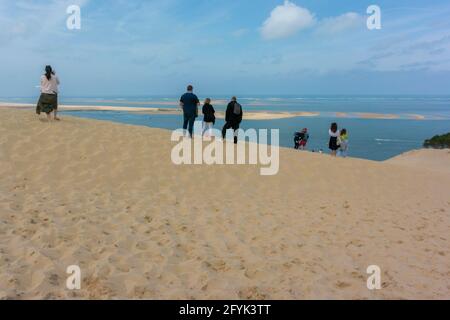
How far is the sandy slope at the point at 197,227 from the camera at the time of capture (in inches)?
174

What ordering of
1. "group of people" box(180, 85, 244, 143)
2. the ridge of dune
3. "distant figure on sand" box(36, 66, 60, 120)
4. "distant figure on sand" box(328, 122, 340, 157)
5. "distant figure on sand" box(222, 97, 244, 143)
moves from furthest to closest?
the ridge of dune → "distant figure on sand" box(328, 122, 340, 157) → "distant figure on sand" box(222, 97, 244, 143) → "group of people" box(180, 85, 244, 143) → "distant figure on sand" box(36, 66, 60, 120)

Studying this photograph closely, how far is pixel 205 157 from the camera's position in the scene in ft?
38.1

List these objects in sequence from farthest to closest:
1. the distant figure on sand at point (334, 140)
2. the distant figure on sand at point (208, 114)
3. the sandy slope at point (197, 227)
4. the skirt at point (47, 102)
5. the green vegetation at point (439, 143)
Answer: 1. the green vegetation at point (439, 143)
2. the distant figure on sand at point (334, 140)
3. the distant figure on sand at point (208, 114)
4. the skirt at point (47, 102)
5. the sandy slope at point (197, 227)

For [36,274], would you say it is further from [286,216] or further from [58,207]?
[286,216]

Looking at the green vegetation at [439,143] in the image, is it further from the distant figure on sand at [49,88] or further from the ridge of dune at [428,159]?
the distant figure on sand at [49,88]

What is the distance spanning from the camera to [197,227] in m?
6.29

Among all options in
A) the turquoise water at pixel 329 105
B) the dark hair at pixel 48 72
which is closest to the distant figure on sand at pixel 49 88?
the dark hair at pixel 48 72

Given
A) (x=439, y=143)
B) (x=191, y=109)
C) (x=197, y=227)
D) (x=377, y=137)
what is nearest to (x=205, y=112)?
(x=191, y=109)

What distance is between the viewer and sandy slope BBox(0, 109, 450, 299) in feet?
14.5

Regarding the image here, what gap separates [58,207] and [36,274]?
95.0 inches

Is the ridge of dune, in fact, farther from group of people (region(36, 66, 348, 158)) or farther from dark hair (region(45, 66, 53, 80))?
dark hair (region(45, 66, 53, 80))

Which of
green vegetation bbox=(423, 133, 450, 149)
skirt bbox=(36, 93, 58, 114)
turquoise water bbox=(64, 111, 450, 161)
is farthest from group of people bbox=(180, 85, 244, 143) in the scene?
green vegetation bbox=(423, 133, 450, 149)

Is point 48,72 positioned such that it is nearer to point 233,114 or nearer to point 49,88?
point 49,88

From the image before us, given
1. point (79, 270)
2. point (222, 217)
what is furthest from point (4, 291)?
point (222, 217)
